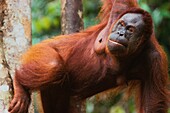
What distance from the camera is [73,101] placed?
4.04 meters

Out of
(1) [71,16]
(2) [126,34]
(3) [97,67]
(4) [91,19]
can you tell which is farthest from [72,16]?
(4) [91,19]

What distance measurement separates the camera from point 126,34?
Answer: 12.2 ft

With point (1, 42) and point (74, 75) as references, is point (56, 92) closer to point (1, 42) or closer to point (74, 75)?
point (74, 75)

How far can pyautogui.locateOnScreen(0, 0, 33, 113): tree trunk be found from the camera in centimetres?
354

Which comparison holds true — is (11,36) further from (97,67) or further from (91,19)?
(91,19)

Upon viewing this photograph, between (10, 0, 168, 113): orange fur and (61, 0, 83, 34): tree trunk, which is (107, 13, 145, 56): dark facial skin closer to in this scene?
(10, 0, 168, 113): orange fur

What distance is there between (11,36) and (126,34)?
0.75m

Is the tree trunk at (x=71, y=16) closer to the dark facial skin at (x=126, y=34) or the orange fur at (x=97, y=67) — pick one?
the orange fur at (x=97, y=67)

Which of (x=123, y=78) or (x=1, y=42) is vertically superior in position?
(x=1, y=42)

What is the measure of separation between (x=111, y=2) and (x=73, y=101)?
0.76 meters

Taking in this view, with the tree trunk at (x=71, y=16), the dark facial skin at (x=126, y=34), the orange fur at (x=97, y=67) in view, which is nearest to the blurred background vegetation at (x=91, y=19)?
the tree trunk at (x=71, y=16)

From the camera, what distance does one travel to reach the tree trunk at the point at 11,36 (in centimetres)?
354

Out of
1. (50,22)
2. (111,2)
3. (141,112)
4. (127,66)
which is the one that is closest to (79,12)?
(111,2)

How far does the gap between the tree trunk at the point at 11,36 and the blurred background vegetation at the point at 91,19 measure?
1290mm
